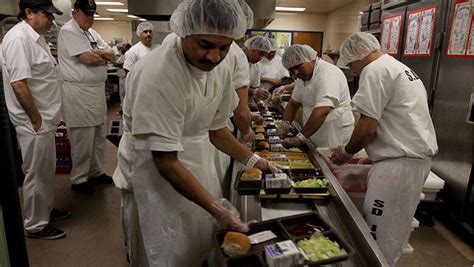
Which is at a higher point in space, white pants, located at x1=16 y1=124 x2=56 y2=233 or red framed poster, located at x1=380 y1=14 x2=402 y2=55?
red framed poster, located at x1=380 y1=14 x2=402 y2=55

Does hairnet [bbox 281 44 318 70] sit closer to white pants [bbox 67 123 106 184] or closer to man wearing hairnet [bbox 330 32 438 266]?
man wearing hairnet [bbox 330 32 438 266]

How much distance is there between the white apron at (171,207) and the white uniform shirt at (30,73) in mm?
1574

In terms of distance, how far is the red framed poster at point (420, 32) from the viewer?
3215 millimetres

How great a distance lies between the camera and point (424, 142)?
1.80m

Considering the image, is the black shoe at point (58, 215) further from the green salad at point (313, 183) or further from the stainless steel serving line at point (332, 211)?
the green salad at point (313, 183)

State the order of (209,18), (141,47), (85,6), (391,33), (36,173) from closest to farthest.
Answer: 1. (209,18)
2. (36,173)
3. (85,6)
4. (391,33)
5. (141,47)

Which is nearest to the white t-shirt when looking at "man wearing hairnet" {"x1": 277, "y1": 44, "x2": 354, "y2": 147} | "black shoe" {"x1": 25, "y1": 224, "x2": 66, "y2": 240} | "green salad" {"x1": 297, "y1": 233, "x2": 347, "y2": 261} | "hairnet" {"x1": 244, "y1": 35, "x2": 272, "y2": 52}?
"black shoe" {"x1": 25, "y1": 224, "x2": 66, "y2": 240}

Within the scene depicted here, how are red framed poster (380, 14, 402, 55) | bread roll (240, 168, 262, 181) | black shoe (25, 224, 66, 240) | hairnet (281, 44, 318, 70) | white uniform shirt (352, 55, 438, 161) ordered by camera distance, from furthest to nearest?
red framed poster (380, 14, 402, 55) < black shoe (25, 224, 66, 240) < hairnet (281, 44, 318, 70) < white uniform shirt (352, 55, 438, 161) < bread roll (240, 168, 262, 181)

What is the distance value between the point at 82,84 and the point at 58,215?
117cm

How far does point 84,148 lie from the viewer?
3.21m

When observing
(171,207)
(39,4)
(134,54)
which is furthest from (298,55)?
(134,54)

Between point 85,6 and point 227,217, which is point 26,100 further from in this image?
point 227,217

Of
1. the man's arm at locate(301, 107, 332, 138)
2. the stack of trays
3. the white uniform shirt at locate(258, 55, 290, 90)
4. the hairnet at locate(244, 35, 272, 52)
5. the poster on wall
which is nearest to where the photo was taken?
the stack of trays

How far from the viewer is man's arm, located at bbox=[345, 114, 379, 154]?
1814mm
